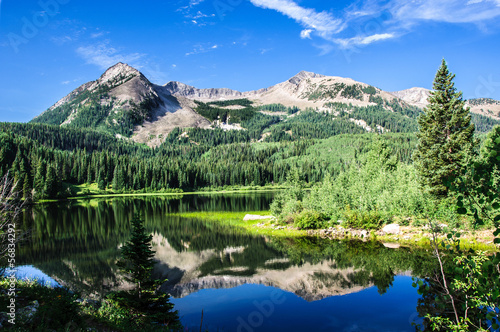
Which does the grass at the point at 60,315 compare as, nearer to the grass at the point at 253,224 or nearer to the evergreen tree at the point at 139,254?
the evergreen tree at the point at 139,254

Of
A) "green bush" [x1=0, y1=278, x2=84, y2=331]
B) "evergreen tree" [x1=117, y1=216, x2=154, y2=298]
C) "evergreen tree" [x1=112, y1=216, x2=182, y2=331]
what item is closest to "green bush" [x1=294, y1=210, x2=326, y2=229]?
"evergreen tree" [x1=112, y1=216, x2=182, y2=331]

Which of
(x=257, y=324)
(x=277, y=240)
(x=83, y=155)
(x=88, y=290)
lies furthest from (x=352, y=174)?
(x=83, y=155)

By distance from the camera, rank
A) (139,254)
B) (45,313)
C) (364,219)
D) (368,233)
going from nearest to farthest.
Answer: (45,313), (139,254), (368,233), (364,219)

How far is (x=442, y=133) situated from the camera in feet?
129

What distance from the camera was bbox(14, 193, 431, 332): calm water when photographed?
19.9 m

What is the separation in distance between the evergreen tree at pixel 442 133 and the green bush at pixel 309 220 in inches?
601

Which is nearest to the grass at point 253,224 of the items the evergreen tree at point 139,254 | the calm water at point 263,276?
the calm water at point 263,276

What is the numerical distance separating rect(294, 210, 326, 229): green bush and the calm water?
4.53 metres

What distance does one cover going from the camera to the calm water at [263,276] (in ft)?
65.2

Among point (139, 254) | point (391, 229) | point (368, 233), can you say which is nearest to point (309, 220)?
point (368, 233)

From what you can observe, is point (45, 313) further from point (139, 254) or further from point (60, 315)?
point (139, 254)

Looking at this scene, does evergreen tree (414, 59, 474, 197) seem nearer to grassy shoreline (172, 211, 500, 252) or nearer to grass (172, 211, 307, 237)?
grassy shoreline (172, 211, 500, 252)

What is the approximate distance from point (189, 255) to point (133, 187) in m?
125

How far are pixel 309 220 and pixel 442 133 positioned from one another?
21.5 metres
